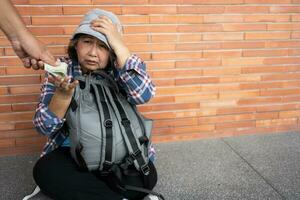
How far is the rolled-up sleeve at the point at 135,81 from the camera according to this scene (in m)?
2.05

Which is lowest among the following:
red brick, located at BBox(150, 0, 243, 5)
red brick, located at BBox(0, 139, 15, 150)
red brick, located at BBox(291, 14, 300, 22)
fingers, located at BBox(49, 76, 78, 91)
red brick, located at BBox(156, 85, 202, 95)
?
red brick, located at BBox(0, 139, 15, 150)

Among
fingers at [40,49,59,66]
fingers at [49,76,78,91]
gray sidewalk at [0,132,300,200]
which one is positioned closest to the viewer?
fingers at [40,49,59,66]

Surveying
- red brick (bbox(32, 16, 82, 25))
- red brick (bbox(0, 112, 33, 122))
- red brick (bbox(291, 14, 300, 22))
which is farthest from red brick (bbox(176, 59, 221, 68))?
red brick (bbox(0, 112, 33, 122))

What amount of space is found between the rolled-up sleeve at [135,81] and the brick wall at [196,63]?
0.84 meters

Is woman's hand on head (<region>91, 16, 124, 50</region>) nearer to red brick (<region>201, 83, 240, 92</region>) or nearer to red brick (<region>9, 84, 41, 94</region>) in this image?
red brick (<region>9, 84, 41, 94</region>)

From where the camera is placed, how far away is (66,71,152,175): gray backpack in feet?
6.42

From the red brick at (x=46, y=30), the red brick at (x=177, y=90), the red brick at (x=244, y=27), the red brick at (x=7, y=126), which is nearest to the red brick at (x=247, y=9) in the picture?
the red brick at (x=244, y=27)

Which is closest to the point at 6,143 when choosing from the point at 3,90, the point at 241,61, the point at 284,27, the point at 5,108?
the point at 5,108

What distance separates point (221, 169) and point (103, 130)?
1144 millimetres

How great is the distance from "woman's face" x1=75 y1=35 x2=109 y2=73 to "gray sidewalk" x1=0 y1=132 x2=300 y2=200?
911 mm

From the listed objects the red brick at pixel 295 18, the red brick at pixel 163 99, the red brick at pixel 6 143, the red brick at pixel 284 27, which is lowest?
the red brick at pixel 6 143

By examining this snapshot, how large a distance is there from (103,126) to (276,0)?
1998mm

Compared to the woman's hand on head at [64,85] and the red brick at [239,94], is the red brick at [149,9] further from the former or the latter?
the woman's hand on head at [64,85]

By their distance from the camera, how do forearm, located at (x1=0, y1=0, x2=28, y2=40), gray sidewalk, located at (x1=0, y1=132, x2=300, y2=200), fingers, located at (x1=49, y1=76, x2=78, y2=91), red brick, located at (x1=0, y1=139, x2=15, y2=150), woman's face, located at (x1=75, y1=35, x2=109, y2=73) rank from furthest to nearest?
red brick, located at (x1=0, y1=139, x2=15, y2=150), gray sidewalk, located at (x1=0, y1=132, x2=300, y2=200), woman's face, located at (x1=75, y1=35, x2=109, y2=73), fingers, located at (x1=49, y1=76, x2=78, y2=91), forearm, located at (x1=0, y1=0, x2=28, y2=40)
